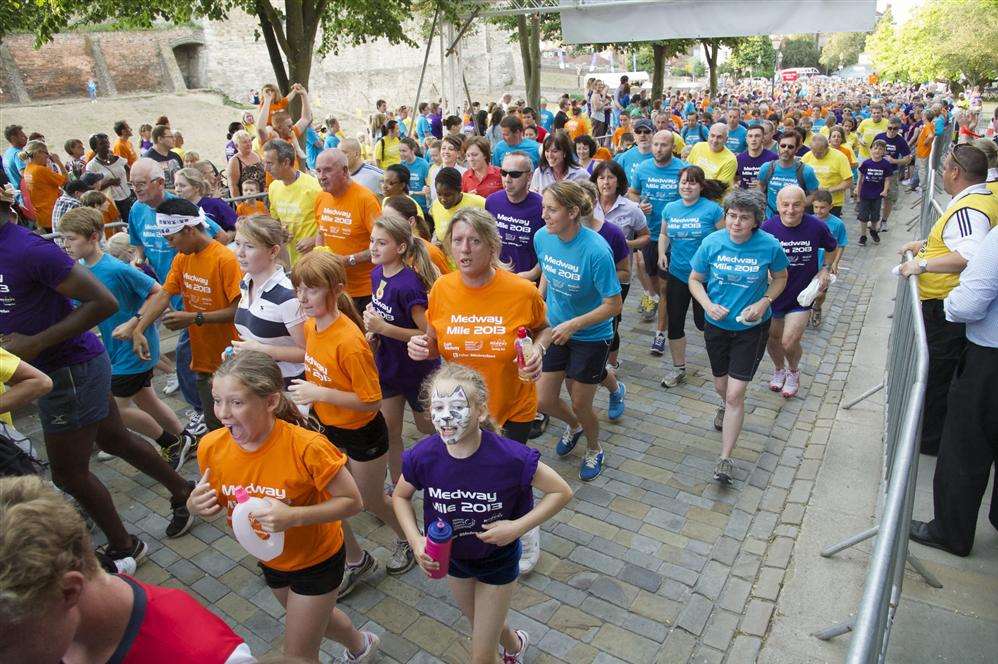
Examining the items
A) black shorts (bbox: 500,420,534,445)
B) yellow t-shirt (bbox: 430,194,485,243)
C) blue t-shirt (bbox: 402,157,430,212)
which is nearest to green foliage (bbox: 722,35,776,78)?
A: blue t-shirt (bbox: 402,157,430,212)

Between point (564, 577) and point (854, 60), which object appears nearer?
point (564, 577)

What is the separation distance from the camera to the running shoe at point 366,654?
3502 millimetres

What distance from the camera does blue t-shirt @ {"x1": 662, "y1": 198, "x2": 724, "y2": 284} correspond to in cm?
641

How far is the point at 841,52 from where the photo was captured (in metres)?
92.9

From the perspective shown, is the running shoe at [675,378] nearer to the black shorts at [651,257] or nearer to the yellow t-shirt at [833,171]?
the black shorts at [651,257]

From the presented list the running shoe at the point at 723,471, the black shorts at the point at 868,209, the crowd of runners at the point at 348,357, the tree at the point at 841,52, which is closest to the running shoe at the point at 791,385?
the crowd of runners at the point at 348,357

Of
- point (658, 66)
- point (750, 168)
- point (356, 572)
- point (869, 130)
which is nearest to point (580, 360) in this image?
point (356, 572)

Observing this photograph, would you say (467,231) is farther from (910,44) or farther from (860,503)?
(910,44)

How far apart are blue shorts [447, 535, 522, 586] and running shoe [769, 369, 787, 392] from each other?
174 inches

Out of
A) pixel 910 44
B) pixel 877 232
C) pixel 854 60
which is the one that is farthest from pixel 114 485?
pixel 854 60

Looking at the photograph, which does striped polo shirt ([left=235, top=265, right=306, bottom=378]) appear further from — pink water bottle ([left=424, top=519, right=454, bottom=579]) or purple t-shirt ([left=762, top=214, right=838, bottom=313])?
purple t-shirt ([left=762, top=214, right=838, bottom=313])

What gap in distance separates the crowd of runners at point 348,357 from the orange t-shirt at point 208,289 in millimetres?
16

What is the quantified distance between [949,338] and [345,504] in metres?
4.42

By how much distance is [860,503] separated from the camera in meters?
4.73
